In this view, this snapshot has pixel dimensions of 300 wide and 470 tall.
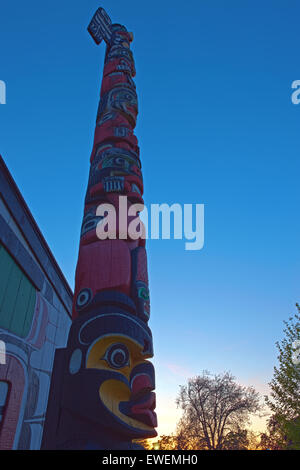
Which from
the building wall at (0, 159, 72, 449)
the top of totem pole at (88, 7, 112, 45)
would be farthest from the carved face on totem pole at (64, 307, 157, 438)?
the top of totem pole at (88, 7, 112, 45)

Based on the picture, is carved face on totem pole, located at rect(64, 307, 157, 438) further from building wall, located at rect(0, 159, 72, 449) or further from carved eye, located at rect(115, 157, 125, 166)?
carved eye, located at rect(115, 157, 125, 166)

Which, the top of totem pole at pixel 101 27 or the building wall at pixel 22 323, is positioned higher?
the top of totem pole at pixel 101 27

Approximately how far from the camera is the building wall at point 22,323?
4.83 m

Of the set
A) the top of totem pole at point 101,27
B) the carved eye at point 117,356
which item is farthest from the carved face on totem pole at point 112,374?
the top of totem pole at point 101,27

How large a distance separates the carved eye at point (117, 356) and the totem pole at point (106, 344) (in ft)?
0.05

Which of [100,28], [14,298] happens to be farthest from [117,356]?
[100,28]

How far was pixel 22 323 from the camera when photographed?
5.44 meters

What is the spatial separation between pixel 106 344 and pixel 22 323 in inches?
58.2

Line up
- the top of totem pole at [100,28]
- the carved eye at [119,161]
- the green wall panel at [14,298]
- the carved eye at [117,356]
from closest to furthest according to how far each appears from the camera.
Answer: the green wall panel at [14,298]
the carved eye at [117,356]
the carved eye at [119,161]
the top of totem pole at [100,28]

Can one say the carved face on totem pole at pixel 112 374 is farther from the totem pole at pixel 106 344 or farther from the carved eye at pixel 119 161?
the carved eye at pixel 119 161

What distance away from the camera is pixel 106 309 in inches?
225

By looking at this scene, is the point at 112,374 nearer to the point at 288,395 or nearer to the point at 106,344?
the point at 106,344
